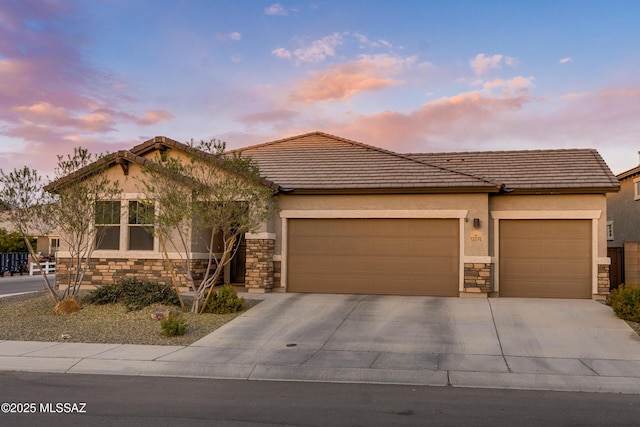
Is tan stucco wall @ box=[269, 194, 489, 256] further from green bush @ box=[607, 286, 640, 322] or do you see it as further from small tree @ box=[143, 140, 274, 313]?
green bush @ box=[607, 286, 640, 322]

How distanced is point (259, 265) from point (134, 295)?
378cm

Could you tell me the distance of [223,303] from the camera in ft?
46.2

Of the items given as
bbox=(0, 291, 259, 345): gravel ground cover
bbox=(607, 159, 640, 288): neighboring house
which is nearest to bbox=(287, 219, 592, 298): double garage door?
bbox=(0, 291, 259, 345): gravel ground cover

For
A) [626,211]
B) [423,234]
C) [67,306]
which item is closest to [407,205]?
[423,234]

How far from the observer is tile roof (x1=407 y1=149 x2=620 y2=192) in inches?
649

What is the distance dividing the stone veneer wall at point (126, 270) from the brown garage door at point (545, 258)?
9.26 metres

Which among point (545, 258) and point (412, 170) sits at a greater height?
point (412, 170)

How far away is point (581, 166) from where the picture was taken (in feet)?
58.3

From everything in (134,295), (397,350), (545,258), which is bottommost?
(397,350)

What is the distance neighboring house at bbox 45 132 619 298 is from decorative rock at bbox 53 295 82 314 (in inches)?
131

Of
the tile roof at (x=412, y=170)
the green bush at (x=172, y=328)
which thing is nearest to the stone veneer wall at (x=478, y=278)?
the tile roof at (x=412, y=170)

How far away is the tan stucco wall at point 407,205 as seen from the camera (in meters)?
16.3

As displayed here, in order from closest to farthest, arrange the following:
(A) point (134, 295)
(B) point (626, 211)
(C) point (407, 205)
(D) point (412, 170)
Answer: (A) point (134, 295)
(C) point (407, 205)
(D) point (412, 170)
(B) point (626, 211)

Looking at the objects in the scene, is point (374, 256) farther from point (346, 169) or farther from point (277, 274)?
point (346, 169)
